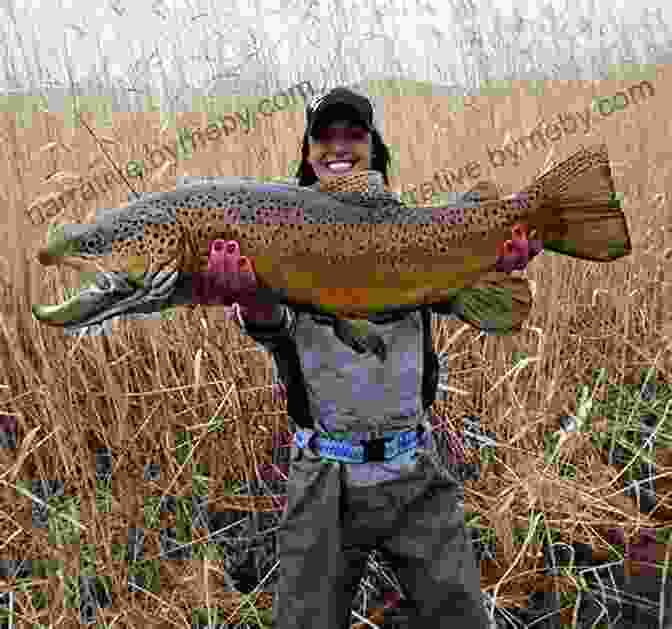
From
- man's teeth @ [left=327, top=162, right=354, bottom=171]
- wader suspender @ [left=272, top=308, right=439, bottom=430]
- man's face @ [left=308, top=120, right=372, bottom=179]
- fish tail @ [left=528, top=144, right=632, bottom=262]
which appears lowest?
wader suspender @ [left=272, top=308, right=439, bottom=430]

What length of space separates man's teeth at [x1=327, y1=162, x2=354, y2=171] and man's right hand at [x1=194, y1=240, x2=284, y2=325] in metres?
0.27

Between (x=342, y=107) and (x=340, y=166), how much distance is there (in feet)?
0.36

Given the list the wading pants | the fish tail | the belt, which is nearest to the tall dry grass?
the wading pants

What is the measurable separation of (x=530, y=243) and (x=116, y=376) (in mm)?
1149

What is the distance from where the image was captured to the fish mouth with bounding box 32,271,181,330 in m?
0.85

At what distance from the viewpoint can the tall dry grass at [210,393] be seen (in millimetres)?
1562

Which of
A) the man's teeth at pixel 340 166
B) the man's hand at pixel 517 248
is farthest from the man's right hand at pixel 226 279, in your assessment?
the man's hand at pixel 517 248

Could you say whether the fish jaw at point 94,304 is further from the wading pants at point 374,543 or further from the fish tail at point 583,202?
the fish tail at point 583,202

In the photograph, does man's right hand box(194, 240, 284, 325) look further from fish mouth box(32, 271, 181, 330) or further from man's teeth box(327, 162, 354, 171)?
man's teeth box(327, 162, 354, 171)

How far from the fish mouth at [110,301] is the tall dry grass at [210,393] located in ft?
2.25

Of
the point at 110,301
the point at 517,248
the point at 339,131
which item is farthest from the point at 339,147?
the point at 110,301

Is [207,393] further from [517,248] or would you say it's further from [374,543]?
[517,248]

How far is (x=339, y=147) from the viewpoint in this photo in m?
1.17


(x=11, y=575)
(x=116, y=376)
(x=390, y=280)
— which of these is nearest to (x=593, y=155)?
(x=390, y=280)
